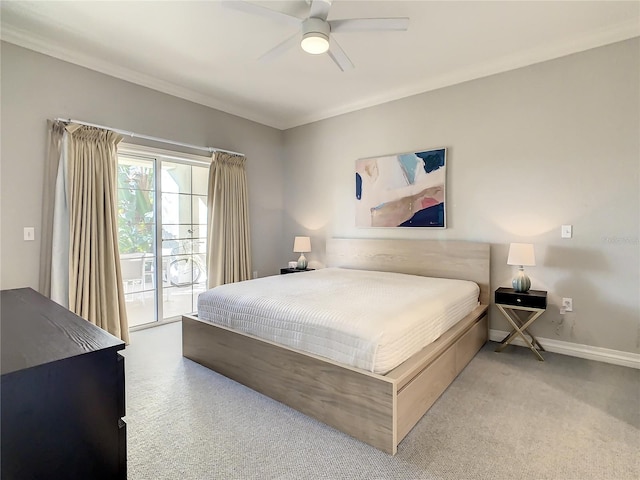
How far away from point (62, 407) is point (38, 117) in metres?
3.08

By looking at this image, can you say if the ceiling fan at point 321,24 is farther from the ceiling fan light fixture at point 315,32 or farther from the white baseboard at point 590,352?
the white baseboard at point 590,352

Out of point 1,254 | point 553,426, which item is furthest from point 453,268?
point 1,254

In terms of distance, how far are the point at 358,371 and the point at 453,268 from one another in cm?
215

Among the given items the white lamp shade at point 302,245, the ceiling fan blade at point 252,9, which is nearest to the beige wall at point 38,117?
the white lamp shade at point 302,245

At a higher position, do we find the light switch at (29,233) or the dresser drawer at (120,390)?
the light switch at (29,233)

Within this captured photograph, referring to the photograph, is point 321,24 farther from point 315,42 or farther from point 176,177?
point 176,177

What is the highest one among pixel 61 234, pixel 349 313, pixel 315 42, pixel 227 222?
pixel 315 42

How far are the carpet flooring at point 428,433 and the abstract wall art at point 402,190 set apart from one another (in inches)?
70.0

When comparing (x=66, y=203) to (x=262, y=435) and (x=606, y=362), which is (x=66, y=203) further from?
(x=606, y=362)

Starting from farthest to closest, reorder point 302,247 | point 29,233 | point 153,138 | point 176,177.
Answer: point 302,247
point 176,177
point 153,138
point 29,233

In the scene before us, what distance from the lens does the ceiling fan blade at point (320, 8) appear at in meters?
2.01

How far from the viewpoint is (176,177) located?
13.2 feet

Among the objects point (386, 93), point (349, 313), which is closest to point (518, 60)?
point (386, 93)

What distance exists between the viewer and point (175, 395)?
2.29m
